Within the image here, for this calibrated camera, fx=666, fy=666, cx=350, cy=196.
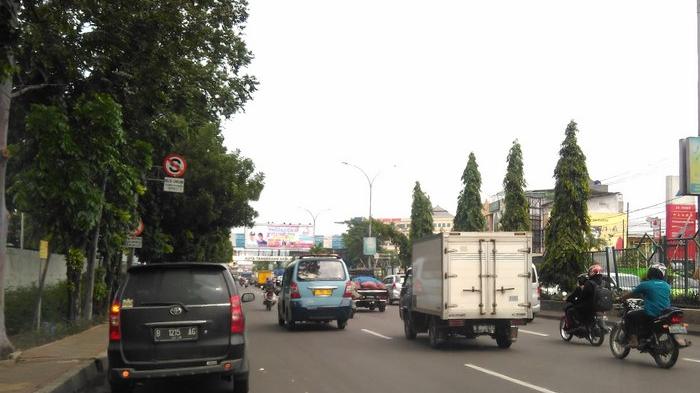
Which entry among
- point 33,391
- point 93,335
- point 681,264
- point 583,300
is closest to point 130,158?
point 93,335

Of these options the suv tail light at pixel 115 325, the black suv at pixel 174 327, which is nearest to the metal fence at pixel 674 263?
the black suv at pixel 174 327

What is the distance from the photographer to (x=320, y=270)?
62.3 ft

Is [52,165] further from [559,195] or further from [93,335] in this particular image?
[559,195]

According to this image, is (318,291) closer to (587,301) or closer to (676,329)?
(587,301)

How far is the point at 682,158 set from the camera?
25812 mm

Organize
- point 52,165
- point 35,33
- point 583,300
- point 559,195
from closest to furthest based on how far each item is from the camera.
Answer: point 35,33, point 52,165, point 583,300, point 559,195

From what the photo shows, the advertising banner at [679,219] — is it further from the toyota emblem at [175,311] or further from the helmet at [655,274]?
the toyota emblem at [175,311]

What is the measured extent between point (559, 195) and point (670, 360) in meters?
19.6

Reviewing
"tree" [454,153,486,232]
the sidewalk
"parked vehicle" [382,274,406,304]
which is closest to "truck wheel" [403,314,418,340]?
the sidewalk

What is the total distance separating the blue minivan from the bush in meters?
6.04

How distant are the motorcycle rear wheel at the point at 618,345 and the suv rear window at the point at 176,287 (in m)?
7.65

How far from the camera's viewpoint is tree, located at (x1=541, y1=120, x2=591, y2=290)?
29.2 m

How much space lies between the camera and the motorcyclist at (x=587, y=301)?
14516 mm

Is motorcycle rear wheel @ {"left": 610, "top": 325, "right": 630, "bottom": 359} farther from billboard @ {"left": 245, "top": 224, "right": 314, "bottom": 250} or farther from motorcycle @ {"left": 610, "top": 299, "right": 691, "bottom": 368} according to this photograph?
billboard @ {"left": 245, "top": 224, "right": 314, "bottom": 250}
